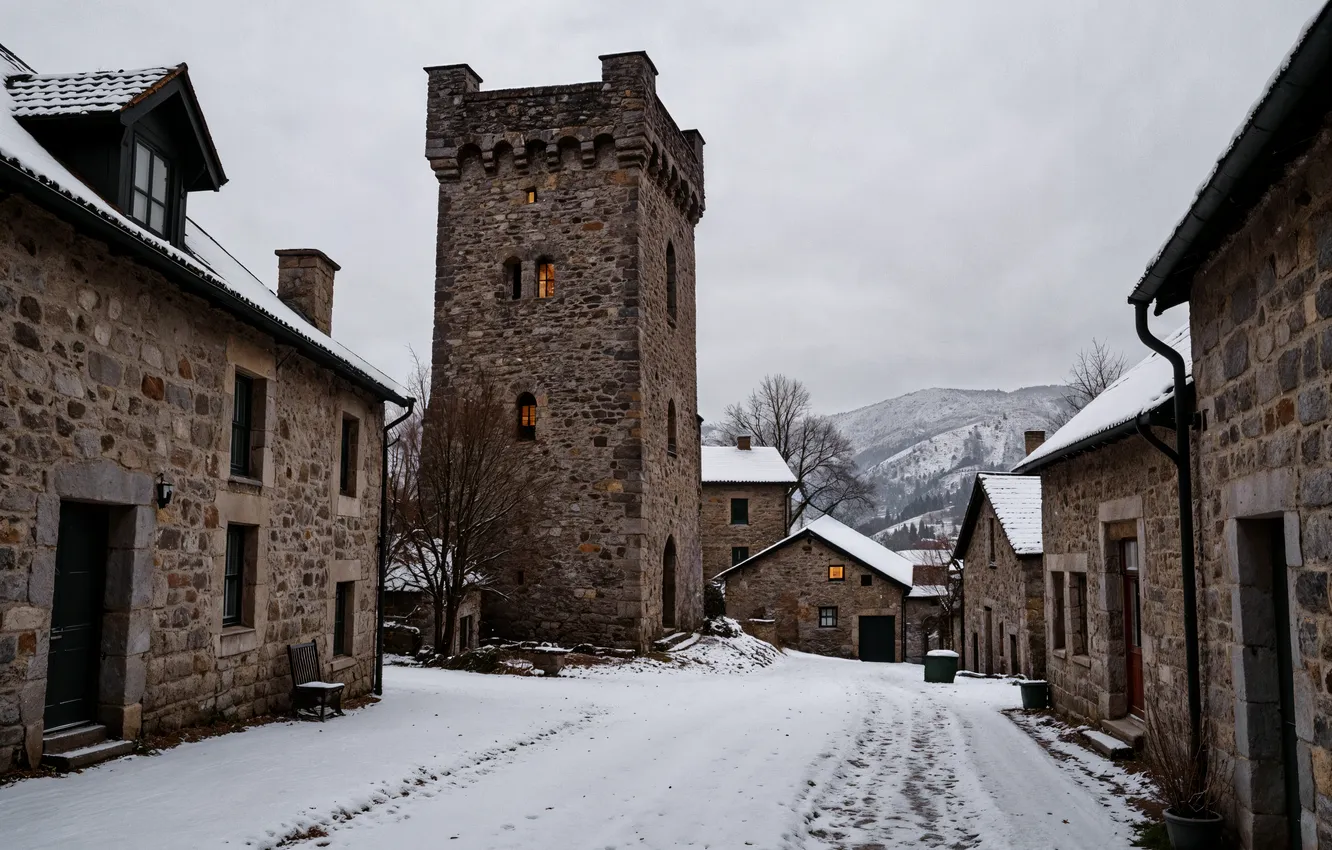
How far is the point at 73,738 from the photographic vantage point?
7645 mm

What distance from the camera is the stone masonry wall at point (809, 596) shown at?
36.0 m

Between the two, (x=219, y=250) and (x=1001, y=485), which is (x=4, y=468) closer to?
(x=219, y=250)

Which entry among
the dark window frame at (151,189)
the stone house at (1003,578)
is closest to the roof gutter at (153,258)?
the dark window frame at (151,189)

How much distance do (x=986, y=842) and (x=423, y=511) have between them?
46.3 ft

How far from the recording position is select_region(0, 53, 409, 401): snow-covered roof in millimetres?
6707

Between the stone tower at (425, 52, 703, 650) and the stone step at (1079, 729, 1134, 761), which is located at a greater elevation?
the stone tower at (425, 52, 703, 650)

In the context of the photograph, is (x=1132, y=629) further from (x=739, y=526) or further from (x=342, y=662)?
(x=739, y=526)

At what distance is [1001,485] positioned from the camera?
926 inches

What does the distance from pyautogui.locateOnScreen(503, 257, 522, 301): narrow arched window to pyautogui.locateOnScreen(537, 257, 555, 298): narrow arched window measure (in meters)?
0.43

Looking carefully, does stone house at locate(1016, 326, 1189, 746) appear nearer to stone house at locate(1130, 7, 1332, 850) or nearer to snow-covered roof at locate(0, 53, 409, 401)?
stone house at locate(1130, 7, 1332, 850)

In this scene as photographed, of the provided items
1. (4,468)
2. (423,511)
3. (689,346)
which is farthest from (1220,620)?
(689,346)

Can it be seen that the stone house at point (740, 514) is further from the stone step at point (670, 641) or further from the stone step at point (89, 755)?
the stone step at point (89, 755)

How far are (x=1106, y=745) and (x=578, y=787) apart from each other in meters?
5.16

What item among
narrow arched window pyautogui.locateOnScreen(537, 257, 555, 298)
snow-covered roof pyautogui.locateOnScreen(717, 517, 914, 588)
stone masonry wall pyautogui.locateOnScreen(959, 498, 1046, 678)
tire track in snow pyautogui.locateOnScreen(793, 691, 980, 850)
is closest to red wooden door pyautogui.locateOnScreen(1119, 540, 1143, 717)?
tire track in snow pyautogui.locateOnScreen(793, 691, 980, 850)
